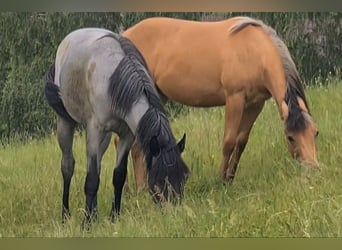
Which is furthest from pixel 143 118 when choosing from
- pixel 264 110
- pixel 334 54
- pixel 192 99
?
pixel 334 54

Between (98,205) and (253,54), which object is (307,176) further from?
(98,205)

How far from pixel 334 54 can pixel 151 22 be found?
0.48 metres

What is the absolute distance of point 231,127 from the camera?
1929 millimetres

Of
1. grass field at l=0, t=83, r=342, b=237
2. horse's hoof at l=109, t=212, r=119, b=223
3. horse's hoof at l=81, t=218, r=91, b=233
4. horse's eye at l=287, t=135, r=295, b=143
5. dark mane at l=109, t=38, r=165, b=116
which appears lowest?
horse's hoof at l=81, t=218, r=91, b=233

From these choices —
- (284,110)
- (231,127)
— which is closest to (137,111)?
(231,127)

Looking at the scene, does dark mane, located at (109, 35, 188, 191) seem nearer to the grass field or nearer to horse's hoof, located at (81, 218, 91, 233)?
the grass field

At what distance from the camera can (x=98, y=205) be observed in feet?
6.35

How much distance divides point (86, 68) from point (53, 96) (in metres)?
0.13

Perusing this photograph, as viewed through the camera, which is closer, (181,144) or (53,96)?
(181,144)

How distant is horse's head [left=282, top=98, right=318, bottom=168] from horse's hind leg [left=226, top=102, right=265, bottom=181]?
86 mm

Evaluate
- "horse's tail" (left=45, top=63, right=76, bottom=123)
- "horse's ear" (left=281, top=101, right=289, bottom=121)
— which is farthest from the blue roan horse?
"horse's ear" (left=281, top=101, right=289, bottom=121)

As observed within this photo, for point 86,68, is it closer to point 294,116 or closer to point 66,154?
point 66,154

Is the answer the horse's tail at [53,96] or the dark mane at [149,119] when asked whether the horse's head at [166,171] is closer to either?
the dark mane at [149,119]

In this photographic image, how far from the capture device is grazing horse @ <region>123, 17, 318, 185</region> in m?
1.87
